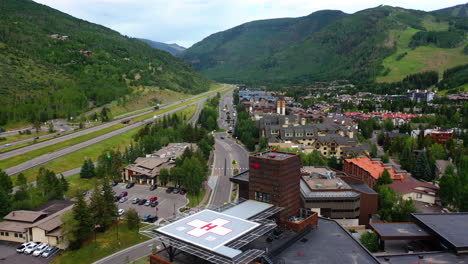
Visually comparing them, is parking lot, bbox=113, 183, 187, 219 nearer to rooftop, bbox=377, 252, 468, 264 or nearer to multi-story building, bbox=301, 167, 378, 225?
multi-story building, bbox=301, 167, 378, 225

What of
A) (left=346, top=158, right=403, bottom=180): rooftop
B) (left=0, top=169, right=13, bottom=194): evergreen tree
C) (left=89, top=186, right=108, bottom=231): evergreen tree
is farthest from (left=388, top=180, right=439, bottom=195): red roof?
(left=0, top=169, right=13, bottom=194): evergreen tree

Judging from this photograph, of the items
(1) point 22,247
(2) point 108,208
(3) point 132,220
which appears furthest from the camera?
(3) point 132,220

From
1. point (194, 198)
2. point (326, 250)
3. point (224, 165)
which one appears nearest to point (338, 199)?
point (326, 250)

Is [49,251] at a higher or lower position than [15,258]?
higher

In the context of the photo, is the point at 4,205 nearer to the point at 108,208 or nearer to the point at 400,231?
the point at 108,208

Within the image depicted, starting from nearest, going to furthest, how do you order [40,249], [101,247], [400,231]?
[40,249] → [400,231] → [101,247]

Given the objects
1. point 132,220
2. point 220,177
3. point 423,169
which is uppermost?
point 423,169

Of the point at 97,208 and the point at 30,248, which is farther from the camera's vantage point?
the point at 97,208

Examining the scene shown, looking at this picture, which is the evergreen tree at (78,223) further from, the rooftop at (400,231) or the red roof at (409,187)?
the red roof at (409,187)

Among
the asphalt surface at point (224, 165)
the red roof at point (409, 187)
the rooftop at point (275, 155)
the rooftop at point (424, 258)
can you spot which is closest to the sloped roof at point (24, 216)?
the asphalt surface at point (224, 165)
